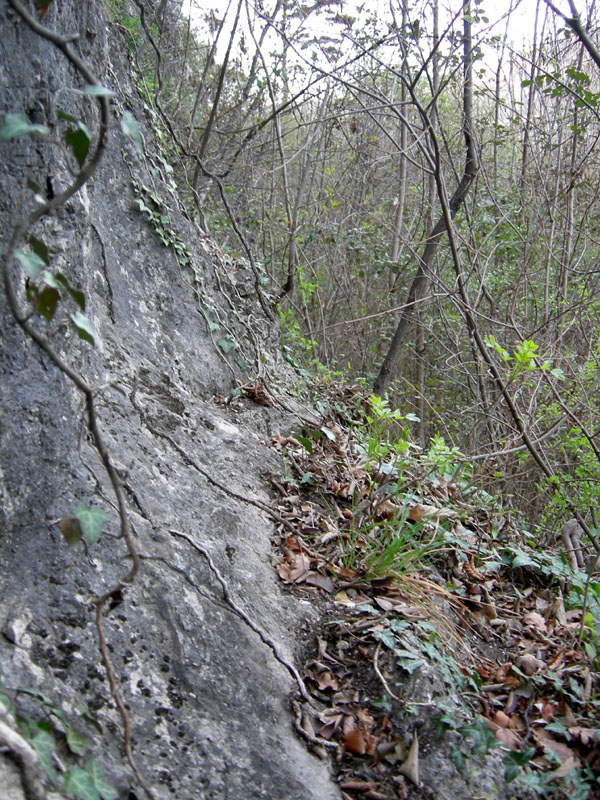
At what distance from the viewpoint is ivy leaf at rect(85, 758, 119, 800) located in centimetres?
157

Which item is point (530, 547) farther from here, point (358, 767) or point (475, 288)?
point (475, 288)

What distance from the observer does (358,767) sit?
2.16 m

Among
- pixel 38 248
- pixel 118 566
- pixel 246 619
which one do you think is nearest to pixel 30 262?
pixel 38 248

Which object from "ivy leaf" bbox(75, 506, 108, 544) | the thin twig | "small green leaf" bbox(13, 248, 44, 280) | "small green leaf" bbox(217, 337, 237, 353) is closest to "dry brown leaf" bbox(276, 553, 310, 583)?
the thin twig

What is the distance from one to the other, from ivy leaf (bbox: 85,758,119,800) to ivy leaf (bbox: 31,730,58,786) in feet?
0.31

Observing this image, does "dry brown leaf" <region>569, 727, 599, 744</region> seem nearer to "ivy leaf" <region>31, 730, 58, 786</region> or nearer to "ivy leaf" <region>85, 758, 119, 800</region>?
"ivy leaf" <region>85, 758, 119, 800</region>

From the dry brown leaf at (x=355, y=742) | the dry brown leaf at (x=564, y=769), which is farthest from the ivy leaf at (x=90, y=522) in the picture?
the dry brown leaf at (x=564, y=769)

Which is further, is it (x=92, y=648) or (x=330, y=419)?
(x=330, y=419)

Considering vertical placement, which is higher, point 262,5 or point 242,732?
point 262,5

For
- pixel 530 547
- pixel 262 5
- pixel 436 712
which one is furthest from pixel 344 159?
pixel 436 712

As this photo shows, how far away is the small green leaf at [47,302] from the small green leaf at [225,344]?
2648 mm

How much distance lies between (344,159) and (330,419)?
6.47m

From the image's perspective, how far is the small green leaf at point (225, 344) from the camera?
4281 mm

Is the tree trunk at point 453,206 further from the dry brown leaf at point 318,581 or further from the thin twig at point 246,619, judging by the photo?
the thin twig at point 246,619
